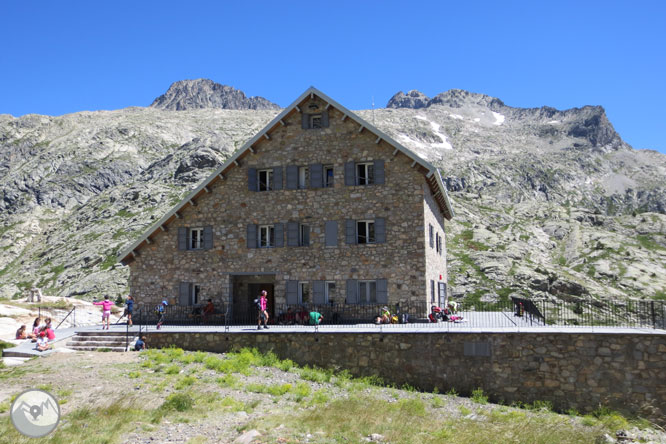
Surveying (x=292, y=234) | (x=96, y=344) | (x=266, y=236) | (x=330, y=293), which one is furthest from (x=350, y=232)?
(x=96, y=344)

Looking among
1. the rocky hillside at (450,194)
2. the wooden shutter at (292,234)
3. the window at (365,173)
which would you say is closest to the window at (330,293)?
the wooden shutter at (292,234)

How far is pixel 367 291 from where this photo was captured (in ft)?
87.4

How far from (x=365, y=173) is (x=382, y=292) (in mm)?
6523

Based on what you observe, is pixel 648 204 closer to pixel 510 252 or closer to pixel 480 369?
pixel 510 252

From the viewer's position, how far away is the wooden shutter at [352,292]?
1047 inches

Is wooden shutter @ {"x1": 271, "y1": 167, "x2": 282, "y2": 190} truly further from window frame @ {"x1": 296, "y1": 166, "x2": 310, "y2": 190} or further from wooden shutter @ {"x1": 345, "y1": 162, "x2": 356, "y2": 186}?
wooden shutter @ {"x1": 345, "y1": 162, "x2": 356, "y2": 186}

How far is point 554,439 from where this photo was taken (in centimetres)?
1366

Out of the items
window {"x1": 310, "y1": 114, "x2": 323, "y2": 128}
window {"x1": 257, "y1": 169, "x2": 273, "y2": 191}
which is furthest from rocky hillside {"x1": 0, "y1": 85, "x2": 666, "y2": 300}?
window {"x1": 310, "y1": 114, "x2": 323, "y2": 128}

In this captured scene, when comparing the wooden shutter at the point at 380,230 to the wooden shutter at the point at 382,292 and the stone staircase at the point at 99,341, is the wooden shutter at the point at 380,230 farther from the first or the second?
the stone staircase at the point at 99,341

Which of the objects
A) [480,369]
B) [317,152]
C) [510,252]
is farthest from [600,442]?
[510,252]

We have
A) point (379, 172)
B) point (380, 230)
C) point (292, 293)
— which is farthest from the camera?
point (292, 293)

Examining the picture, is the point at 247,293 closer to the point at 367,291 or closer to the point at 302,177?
the point at 367,291

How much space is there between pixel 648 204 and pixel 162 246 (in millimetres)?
165124

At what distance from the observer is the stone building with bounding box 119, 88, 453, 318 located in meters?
26.4
